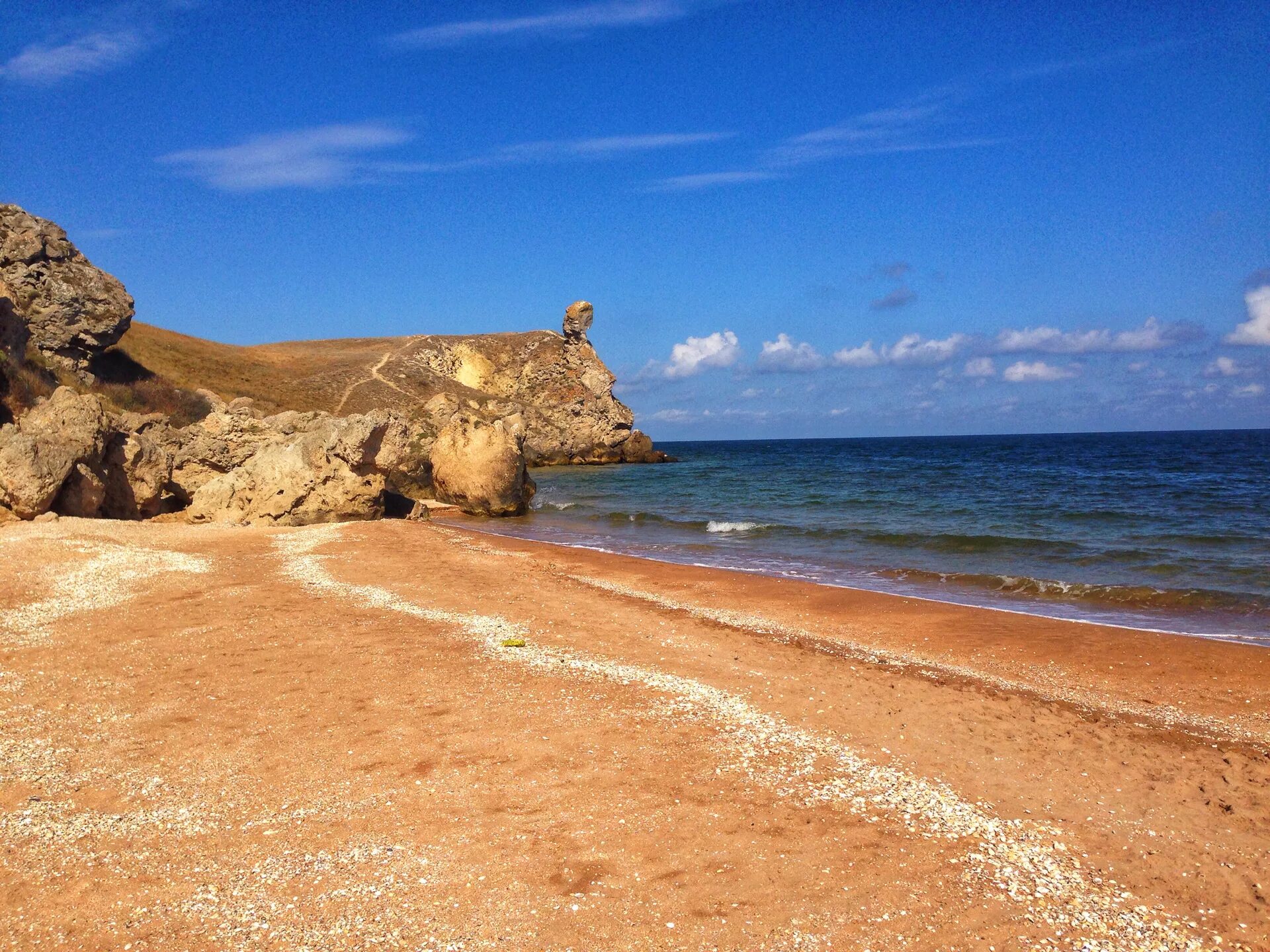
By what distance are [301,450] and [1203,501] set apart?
3094 cm

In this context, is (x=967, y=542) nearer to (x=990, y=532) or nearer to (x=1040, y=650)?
(x=990, y=532)

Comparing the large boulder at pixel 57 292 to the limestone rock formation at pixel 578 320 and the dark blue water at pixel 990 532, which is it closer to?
the dark blue water at pixel 990 532

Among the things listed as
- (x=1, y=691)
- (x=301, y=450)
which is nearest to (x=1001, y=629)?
(x=1, y=691)

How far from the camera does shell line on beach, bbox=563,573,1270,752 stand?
862 centimetres

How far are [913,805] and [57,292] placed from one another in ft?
112

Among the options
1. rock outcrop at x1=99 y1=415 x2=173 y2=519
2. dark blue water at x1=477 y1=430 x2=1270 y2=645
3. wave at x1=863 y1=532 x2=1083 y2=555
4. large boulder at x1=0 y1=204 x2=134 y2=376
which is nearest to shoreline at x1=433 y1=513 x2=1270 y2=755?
dark blue water at x1=477 y1=430 x2=1270 y2=645

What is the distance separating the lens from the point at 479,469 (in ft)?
105

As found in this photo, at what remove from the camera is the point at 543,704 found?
8109 millimetres

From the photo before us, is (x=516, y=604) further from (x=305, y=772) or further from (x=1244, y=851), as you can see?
(x=1244, y=851)

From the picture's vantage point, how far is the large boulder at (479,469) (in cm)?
3188

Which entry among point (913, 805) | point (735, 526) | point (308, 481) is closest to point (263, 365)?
point (308, 481)

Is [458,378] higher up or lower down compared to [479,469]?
higher up

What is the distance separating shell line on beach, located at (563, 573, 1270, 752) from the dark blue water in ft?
14.9

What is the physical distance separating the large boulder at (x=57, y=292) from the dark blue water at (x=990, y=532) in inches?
688
